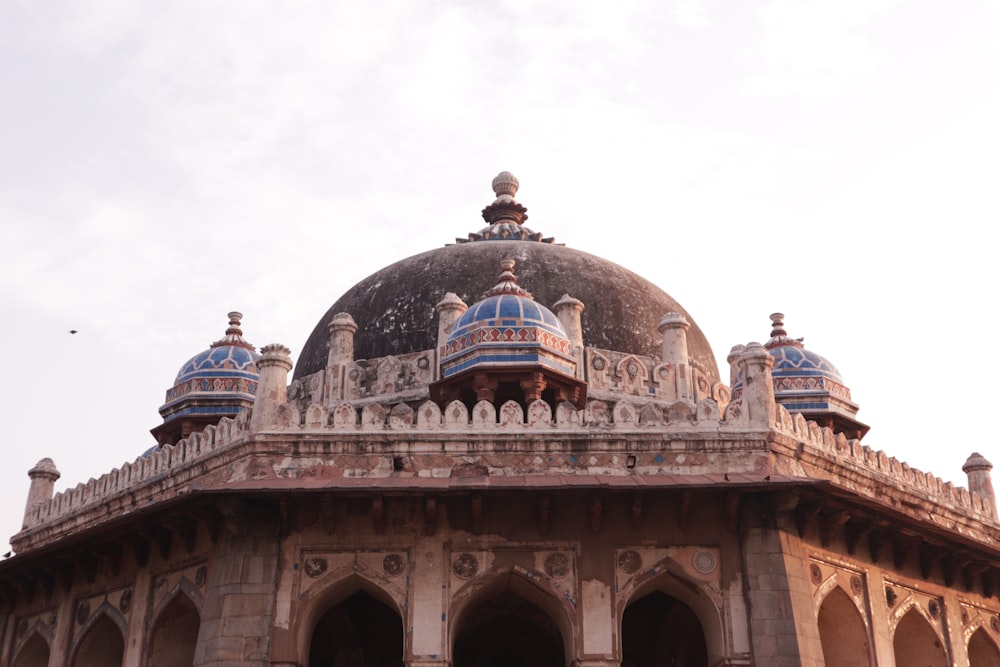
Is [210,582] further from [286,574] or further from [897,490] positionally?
[897,490]

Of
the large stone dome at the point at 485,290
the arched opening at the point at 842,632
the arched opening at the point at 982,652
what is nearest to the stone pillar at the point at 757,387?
the arched opening at the point at 842,632

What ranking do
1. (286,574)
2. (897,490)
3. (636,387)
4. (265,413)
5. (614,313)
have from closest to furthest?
(286,574) → (265,413) → (897,490) → (636,387) → (614,313)

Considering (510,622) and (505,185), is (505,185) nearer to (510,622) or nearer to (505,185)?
(505,185)

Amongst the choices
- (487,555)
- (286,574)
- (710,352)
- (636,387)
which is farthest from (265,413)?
(710,352)

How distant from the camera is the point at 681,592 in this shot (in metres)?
13.9

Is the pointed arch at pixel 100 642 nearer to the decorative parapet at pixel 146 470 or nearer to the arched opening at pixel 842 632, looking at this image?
the decorative parapet at pixel 146 470

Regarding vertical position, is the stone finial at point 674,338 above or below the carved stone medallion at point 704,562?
above

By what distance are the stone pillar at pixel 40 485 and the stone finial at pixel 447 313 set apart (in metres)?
6.02

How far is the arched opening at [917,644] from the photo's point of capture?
1520 cm

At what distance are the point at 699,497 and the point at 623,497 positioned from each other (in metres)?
0.83

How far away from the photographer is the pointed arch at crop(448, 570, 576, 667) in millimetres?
13680

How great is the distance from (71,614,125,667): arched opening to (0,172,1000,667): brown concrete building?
0.09 ft

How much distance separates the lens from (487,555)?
541 inches

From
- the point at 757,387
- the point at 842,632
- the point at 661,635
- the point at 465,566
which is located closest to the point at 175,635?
the point at 465,566
